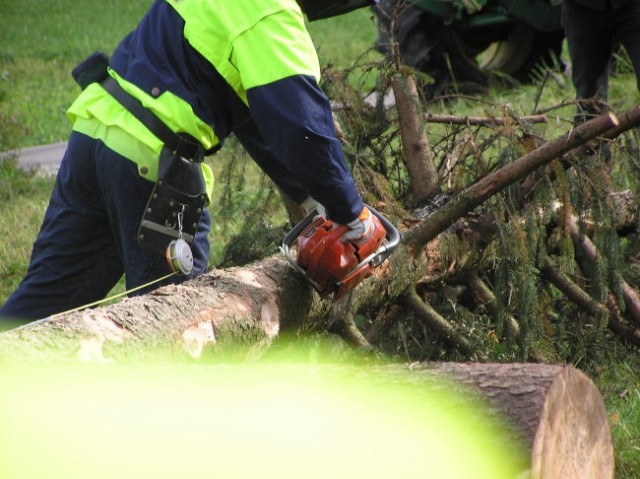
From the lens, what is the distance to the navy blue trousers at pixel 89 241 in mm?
3264

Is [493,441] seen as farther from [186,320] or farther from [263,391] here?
[186,320]

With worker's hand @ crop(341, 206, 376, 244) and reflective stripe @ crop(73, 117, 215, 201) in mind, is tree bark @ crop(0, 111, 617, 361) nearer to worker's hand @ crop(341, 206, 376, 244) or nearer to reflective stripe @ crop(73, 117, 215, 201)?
worker's hand @ crop(341, 206, 376, 244)

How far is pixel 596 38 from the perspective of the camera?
18.6 ft

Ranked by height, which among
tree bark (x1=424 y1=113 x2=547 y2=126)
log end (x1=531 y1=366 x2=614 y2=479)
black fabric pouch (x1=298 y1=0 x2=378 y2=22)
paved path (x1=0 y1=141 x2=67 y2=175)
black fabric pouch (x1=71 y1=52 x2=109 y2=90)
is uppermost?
black fabric pouch (x1=298 y1=0 x2=378 y2=22)

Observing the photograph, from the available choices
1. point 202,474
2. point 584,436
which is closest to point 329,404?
point 202,474

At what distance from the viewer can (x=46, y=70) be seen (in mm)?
11305

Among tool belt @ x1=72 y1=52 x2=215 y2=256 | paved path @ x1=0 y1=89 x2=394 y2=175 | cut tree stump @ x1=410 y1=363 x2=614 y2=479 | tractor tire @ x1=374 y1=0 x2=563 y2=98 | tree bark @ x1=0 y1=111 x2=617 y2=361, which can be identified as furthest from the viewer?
tractor tire @ x1=374 y1=0 x2=563 y2=98

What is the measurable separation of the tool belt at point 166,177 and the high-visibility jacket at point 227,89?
0.09 ft

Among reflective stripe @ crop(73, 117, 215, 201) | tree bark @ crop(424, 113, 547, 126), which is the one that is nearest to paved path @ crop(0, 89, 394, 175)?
tree bark @ crop(424, 113, 547, 126)

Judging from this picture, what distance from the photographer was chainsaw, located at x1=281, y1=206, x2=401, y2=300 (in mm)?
3049

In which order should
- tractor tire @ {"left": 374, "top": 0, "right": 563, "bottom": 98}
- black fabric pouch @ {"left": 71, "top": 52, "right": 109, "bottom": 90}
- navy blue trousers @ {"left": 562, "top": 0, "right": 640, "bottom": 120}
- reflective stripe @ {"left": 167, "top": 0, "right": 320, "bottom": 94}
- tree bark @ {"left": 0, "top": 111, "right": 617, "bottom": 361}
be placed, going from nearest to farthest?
tree bark @ {"left": 0, "top": 111, "right": 617, "bottom": 361}
reflective stripe @ {"left": 167, "top": 0, "right": 320, "bottom": 94}
black fabric pouch @ {"left": 71, "top": 52, "right": 109, "bottom": 90}
navy blue trousers @ {"left": 562, "top": 0, "right": 640, "bottom": 120}
tractor tire @ {"left": 374, "top": 0, "right": 563, "bottom": 98}

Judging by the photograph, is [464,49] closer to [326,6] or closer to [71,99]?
[71,99]

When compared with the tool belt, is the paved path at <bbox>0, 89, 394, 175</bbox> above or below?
below

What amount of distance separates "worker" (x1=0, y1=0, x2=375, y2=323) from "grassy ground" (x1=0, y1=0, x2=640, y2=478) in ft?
3.20
